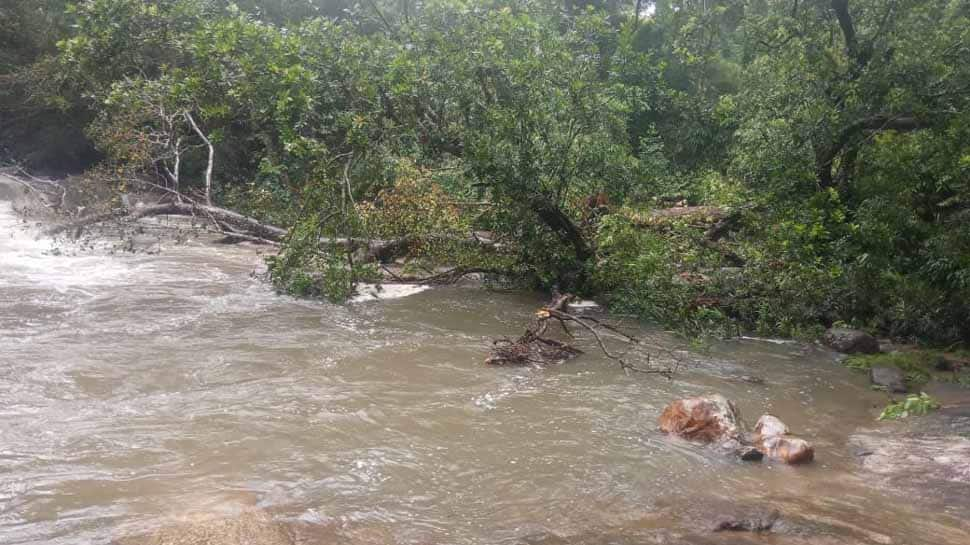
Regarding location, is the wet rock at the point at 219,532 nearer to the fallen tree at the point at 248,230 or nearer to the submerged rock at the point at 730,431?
the submerged rock at the point at 730,431

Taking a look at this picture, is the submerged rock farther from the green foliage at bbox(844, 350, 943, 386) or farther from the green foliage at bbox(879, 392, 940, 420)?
the green foliage at bbox(844, 350, 943, 386)

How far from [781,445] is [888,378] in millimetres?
2929

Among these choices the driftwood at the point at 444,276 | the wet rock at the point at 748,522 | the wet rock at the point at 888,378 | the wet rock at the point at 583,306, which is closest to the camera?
the wet rock at the point at 748,522

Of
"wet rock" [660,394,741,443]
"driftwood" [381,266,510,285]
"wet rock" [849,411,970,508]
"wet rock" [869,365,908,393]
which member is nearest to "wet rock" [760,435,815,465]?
"wet rock" [660,394,741,443]

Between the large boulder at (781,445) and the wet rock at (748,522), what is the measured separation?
1.12m

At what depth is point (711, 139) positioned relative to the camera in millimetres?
20125

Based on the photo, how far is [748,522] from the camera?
4.10m

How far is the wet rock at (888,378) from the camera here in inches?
289

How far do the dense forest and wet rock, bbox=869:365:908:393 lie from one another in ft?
4.62

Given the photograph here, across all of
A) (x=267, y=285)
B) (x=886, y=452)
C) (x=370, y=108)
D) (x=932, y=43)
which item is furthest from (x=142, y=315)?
(x=932, y=43)

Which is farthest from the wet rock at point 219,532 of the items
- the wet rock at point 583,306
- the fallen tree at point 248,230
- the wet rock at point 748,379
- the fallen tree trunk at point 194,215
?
the fallen tree trunk at point 194,215

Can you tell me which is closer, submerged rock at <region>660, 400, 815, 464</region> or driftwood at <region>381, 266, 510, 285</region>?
submerged rock at <region>660, 400, 815, 464</region>

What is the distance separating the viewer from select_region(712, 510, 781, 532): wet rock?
4043 millimetres

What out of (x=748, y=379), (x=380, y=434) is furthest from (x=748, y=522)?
(x=748, y=379)
